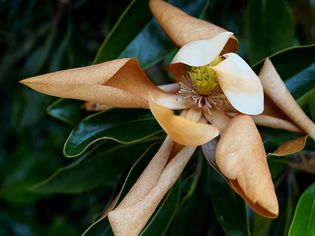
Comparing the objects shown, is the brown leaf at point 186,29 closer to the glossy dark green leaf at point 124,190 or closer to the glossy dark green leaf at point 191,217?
the glossy dark green leaf at point 124,190

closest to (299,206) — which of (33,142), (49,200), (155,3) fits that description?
(155,3)

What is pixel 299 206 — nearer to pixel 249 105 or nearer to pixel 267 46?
pixel 249 105

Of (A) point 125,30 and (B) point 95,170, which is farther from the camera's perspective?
(B) point 95,170

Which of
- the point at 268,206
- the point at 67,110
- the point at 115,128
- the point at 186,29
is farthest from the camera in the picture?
the point at 67,110

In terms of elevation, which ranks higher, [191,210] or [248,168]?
[248,168]

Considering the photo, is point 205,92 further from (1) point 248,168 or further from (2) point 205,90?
(1) point 248,168

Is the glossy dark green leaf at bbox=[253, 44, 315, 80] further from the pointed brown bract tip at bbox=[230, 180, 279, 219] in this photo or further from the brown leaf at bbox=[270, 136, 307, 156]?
the pointed brown bract tip at bbox=[230, 180, 279, 219]

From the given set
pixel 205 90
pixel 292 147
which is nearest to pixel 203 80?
pixel 205 90

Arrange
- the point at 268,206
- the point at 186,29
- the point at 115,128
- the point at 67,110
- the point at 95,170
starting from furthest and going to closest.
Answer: the point at 95,170, the point at 67,110, the point at 115,128, the point at 186,29, the point at 268,206

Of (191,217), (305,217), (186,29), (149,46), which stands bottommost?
(191,217)
